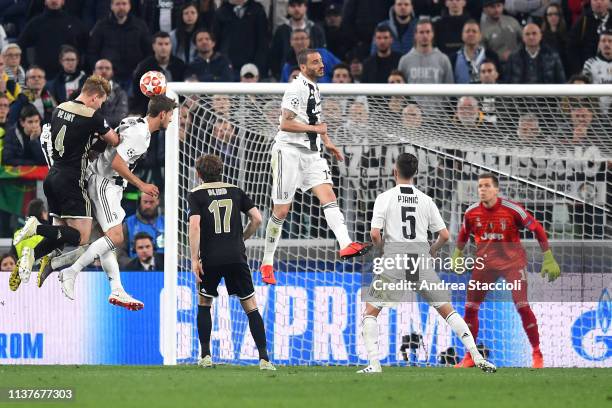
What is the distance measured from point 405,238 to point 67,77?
298 inches

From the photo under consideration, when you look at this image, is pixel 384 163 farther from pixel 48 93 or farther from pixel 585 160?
pixel 48 93

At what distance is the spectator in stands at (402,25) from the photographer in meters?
18.2

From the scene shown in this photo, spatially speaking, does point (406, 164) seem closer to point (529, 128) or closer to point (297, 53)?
point (529, 128)

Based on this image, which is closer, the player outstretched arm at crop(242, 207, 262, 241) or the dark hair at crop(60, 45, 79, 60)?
the player outstretched arm at crop(242, 207, 262, 241)

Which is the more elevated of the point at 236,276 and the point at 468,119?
the point at 468,119

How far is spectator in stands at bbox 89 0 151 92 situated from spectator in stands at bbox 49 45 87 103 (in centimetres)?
55

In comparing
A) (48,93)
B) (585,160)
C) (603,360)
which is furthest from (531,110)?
(48,93)

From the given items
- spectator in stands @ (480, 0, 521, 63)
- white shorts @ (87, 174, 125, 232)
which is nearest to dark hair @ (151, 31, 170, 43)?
spectator in stands @ (480, 0, 521, 63)

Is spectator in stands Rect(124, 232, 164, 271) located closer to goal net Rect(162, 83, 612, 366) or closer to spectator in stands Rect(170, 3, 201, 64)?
goal net Rect(162, 83, 612, 366)

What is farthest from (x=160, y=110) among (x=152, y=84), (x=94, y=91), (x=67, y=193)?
(x=67, y=193)

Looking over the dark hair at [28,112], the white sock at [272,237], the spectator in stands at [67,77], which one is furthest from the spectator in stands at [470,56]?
the dark hair at [28,112]

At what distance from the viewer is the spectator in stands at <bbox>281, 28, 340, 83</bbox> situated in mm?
17672

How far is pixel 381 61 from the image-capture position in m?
17.6

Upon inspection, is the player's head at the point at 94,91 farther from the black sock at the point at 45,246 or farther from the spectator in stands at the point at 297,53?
the spectator in stands at the point at 297,53
